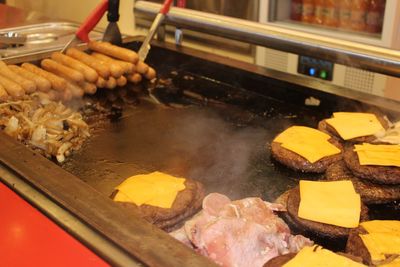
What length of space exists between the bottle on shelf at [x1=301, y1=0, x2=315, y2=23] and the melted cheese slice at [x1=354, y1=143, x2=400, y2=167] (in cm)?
212

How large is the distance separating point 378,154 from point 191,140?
28.2 inches

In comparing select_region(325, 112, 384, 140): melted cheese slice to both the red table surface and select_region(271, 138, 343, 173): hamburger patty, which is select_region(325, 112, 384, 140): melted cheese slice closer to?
select_region(271, 138, 343, 173): hamburger patty

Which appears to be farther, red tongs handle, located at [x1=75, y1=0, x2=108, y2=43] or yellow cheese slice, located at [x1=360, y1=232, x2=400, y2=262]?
red tongs handle, located at [x1=75, y1=0, x2=108, y2=43]

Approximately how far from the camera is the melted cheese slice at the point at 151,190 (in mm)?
1445

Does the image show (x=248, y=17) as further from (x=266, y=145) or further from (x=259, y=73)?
(x=266, y=145)

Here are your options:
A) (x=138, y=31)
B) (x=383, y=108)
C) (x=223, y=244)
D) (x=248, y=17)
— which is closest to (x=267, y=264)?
(x=223, y=244)

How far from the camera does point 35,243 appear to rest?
3.73 ft

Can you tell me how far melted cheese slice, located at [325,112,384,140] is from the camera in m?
1.91

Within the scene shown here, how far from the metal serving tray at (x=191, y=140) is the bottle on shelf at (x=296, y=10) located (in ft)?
4.66

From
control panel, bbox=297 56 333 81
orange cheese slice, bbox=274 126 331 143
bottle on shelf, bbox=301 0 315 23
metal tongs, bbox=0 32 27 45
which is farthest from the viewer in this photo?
bottle on shelf, bbox=301 0 315 23

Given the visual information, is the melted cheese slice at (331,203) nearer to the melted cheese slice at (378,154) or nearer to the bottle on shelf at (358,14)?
the melted cheese slice at (378,154)

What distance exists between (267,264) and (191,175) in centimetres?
66

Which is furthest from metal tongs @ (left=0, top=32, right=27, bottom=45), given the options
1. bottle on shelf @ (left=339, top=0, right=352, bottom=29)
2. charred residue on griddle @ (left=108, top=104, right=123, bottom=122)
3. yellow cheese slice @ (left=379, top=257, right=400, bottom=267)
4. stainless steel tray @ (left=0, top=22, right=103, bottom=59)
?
yellow cheese slice @ (left=379, top=257, right=400, bottom=267)

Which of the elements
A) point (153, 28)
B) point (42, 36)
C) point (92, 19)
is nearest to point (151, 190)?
point (153, 28)
